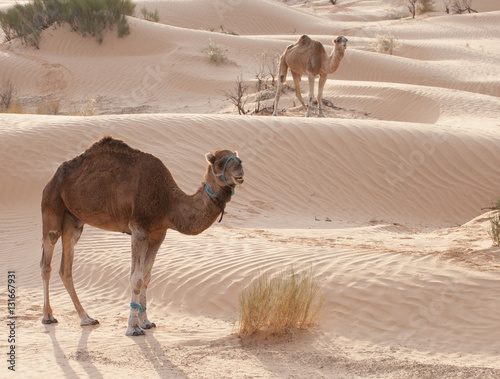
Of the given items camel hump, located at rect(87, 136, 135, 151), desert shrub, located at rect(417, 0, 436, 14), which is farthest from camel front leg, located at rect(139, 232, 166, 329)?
desert shrub, located at rect(417, 0, 436, 14)

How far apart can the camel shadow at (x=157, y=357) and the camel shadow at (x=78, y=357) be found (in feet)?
1.68

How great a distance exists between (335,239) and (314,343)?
445 centimetres

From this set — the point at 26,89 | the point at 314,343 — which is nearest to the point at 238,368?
the point at 314,343

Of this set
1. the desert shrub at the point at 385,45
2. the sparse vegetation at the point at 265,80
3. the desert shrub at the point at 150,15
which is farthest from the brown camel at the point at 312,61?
the desert shrub at the point at 150,15

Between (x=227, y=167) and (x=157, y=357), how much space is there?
1.88 metres

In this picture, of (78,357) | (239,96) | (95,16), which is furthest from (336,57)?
(95,16)

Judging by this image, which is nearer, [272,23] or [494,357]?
[494,357]

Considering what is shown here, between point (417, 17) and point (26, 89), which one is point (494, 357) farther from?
point (417, 17)

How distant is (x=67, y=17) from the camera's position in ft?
109

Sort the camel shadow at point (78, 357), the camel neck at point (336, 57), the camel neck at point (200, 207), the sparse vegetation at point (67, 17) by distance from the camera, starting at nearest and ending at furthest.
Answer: the camel shadow at point (78, 357)
the camel neck at point (200, 207)
the camel neck at point (336, 57)
the sparse vegetation at point (67, 17)

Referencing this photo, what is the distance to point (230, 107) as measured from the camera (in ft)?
81.5

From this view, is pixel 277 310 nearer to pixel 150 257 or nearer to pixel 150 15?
pixel 150 257

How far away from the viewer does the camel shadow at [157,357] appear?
223 inches

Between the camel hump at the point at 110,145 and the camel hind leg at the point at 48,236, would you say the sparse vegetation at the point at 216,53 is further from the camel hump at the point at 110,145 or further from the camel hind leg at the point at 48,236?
the camel hind leg at the point at 48,236
